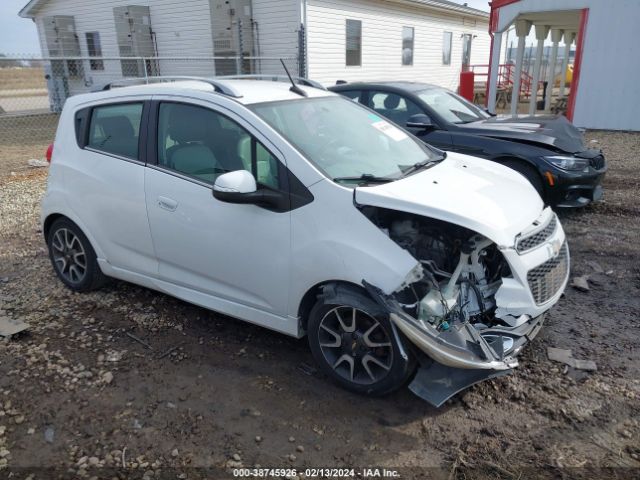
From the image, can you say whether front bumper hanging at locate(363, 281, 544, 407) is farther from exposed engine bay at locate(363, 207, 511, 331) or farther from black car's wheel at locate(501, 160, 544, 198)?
black car's wheel at locate(501, 160, 544, 198)

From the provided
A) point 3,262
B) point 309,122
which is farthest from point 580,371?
point 3,262

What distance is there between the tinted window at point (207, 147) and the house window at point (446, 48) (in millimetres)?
20032

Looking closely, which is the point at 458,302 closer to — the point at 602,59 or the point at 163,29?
the point at 602,59

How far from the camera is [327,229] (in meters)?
2.89

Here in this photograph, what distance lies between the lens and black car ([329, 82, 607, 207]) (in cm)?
562

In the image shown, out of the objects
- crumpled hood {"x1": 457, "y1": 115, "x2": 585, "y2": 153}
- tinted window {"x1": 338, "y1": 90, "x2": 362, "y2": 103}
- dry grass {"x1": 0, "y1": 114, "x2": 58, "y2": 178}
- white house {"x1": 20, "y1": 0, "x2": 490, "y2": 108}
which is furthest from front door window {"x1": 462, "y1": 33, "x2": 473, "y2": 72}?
tinted window {"x1": 338, "y1": 90, "x2": 362, "y2": 103}

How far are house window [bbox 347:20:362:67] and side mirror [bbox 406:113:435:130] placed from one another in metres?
10.8

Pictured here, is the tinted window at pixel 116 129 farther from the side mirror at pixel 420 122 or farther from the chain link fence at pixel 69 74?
the chain link fence at pixel 69 74

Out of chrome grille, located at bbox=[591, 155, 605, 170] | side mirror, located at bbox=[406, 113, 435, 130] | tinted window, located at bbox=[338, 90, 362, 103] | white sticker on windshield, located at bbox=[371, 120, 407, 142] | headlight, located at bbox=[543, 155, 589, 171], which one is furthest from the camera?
tinted window, located at bbox=[338, 90, 362, 103]

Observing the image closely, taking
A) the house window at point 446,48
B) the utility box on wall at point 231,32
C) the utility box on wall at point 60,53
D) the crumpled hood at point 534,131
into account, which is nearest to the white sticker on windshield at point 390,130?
the crumpled hood at point 534,131

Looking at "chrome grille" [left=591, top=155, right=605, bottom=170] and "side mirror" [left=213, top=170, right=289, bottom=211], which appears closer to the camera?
"side mirror" [left=213, top=170, right=289, bottom=211]

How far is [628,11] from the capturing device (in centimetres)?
1130

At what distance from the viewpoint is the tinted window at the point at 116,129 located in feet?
12.1

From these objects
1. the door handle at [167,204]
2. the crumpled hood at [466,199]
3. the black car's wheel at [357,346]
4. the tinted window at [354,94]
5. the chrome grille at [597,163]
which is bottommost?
the black car's wheel at [357,346]
